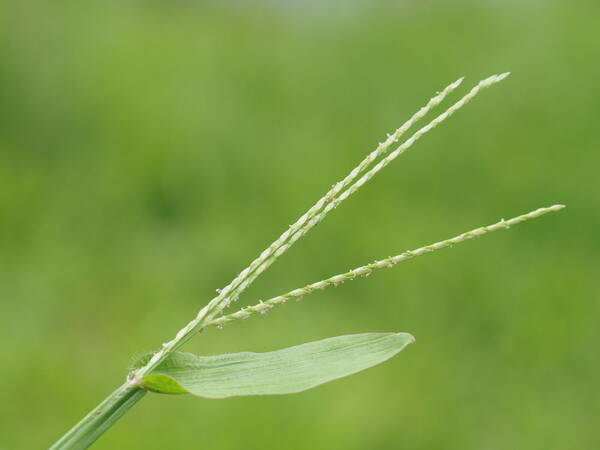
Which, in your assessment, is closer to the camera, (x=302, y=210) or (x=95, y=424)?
(x=95, y=424)

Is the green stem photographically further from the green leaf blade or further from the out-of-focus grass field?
the out-of-focus grass field

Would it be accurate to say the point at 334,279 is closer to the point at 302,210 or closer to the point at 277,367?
the point at 277,367

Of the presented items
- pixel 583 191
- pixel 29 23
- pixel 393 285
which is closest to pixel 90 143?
pixel 29 23

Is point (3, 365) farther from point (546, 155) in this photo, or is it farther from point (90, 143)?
point (546, 155)

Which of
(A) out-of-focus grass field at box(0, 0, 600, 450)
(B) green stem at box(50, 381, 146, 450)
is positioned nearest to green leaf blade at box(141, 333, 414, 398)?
(B) green stem at box(50, 381, 146, 450)

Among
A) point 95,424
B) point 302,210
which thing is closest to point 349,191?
point 95,424

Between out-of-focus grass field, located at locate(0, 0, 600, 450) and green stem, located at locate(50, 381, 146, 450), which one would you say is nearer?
green stem, located at locate(50, 381, 146, 450)
